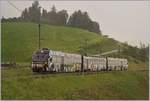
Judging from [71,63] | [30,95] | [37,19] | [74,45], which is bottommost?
[30,95]

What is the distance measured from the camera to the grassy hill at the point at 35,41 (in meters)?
75.1

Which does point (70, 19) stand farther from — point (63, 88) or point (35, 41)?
point (63, 88)

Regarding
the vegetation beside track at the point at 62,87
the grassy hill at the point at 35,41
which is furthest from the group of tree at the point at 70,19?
the vegetation beside track at the point at 62,87

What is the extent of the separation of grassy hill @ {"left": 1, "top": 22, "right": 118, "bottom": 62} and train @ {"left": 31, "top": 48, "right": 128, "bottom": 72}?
14.9m

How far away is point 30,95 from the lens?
88.9 ft

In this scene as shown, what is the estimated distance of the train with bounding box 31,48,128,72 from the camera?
39.7 m

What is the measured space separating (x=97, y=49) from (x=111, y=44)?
35.5 ft

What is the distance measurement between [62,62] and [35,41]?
148 ft

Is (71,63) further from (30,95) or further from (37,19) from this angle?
(37,19)

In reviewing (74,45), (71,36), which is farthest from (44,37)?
(71,36)

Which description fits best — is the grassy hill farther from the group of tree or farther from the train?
the group of tree

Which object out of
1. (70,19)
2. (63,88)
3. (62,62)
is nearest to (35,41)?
(62,62)

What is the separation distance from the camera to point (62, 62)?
43438 millimetres

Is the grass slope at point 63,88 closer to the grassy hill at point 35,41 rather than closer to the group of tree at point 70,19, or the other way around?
the grassy hill at point 35,41
